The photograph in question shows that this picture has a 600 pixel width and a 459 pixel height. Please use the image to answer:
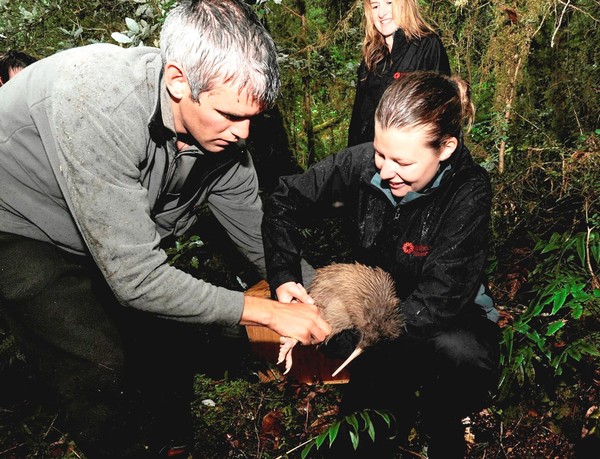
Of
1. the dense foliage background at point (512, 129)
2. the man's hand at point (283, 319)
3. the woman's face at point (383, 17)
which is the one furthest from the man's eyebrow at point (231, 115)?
the woman's face at point (383, 17)

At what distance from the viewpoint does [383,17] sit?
4.29 metres

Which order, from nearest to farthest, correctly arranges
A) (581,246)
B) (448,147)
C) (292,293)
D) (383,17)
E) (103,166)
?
(103,166), (448,147), (292,293), (581,246), (383,17)

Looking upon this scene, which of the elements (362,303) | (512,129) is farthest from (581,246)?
(512,129)

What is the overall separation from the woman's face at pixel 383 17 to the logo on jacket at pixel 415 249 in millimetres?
2668

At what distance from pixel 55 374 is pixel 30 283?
511 millimetres

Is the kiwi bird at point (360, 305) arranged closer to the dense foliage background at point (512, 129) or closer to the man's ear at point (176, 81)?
the dense foliage background at point (512, 129)

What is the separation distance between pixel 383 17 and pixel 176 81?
300 centimetres

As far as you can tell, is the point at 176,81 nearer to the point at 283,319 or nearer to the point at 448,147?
the point at 283,319

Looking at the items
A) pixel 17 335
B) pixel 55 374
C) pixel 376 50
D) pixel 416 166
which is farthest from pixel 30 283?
pixel 376 50

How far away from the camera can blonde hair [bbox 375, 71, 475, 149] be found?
228cm

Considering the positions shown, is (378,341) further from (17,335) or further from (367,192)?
(17,335)

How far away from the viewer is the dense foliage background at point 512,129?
9.86 feet

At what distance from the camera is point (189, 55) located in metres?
1.91

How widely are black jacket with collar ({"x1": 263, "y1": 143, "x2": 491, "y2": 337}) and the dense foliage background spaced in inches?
27.4
